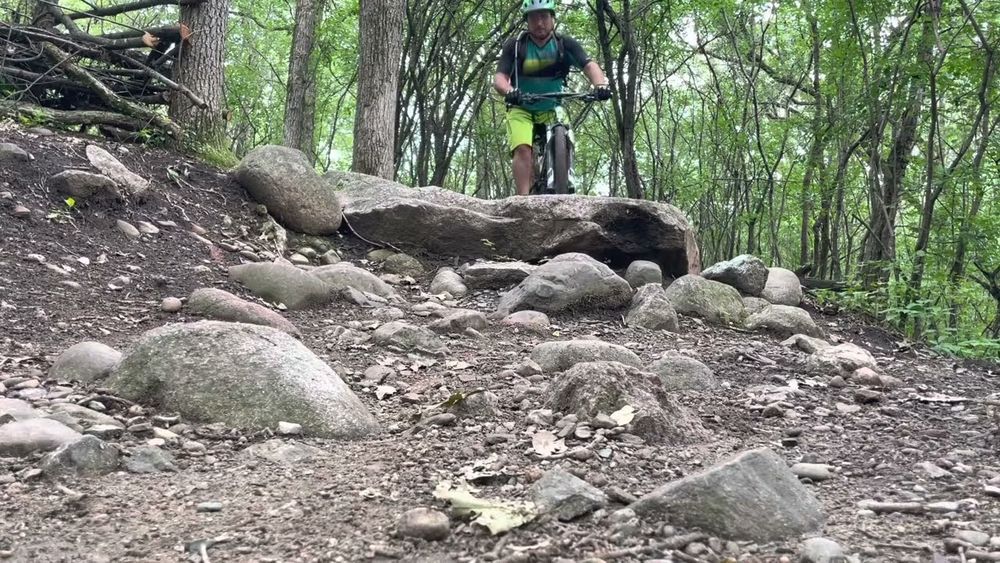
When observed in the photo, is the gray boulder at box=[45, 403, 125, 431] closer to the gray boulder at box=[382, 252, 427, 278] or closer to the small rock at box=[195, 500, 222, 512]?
the small rock at box=[195, 500, 222, 512]

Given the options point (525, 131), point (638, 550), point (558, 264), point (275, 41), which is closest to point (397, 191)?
point (525, 131)

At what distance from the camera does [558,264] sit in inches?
199

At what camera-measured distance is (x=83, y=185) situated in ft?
16.1

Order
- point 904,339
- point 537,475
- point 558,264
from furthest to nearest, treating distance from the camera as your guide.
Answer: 1. point 904,339
2. point 558,264
3. point 537,475

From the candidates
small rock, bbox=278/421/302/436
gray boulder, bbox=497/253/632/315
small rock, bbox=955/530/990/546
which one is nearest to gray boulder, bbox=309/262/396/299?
gray boulder, bbox=497/253/632/315

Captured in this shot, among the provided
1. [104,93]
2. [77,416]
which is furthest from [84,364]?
[104,93]

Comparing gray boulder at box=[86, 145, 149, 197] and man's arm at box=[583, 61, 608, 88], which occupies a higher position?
man's arm at box=[583, 61, 608, 88]

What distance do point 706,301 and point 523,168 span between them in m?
2.43

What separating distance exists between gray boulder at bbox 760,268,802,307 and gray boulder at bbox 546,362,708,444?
12.7 ft

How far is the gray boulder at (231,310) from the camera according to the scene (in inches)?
149

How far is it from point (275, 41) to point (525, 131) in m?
15.1

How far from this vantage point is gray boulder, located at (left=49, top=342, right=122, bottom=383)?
2877 mm

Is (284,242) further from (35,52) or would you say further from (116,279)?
(35,52)

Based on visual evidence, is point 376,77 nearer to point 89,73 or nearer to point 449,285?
point 89,73
